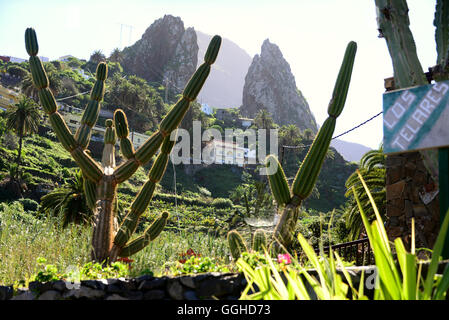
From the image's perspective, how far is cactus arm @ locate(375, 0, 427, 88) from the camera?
16.5 feet

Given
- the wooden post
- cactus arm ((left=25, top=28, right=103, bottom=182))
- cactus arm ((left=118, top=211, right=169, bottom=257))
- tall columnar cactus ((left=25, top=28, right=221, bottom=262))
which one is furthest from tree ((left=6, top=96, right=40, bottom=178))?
the wooden post

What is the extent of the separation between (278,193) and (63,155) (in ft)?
148

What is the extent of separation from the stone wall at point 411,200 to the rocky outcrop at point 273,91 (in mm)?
108899

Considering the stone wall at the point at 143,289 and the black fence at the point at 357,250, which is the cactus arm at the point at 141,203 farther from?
the black fence at the point at 357,250

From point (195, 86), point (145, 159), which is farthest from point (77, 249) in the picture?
point (195, 86)

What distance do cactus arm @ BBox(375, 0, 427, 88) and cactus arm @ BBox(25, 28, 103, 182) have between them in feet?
16.3

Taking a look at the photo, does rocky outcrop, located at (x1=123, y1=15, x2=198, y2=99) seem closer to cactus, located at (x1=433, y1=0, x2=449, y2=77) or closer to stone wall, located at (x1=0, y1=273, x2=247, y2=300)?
cactus, located at (x1=433, y1=0, x2=449, y2=77)

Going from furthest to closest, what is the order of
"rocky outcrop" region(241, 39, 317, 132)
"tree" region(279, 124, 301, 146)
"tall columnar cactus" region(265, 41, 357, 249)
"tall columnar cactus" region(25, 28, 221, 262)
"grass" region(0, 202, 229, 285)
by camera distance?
"rocky outcrop" region(241, 39, 317, 132) < "tree" region(279, 124, 301, 146) < "tall columnar cactus" region(25, 28, 221, 262) < "grass" region(0, 202, 229, 285) < "tall columnar cactus" region(265, 41, 357, 249)

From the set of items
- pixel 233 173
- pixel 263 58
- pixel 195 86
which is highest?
pixel 263 58

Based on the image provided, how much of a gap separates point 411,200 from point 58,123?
5.82 m

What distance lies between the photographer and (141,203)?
26.0 ft

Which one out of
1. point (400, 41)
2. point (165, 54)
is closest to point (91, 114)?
point (400, 41)

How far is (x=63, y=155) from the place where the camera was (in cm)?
4797
